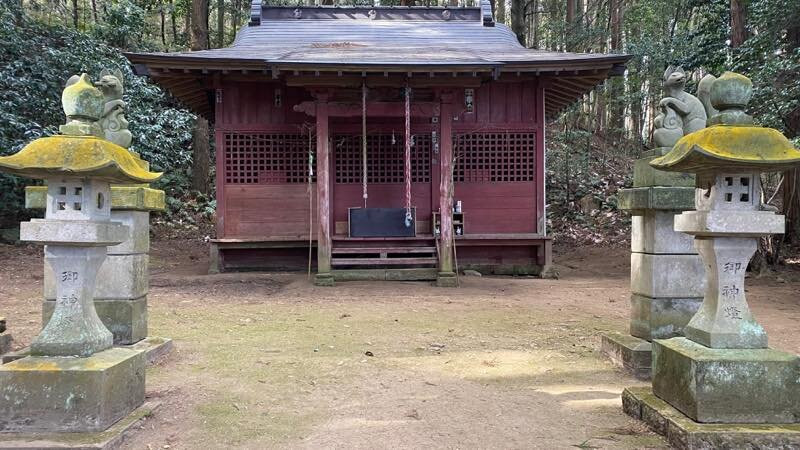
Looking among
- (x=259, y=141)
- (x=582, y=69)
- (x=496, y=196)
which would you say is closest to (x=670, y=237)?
(x=582, y=69)

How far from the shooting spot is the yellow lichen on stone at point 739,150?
11.3 feet

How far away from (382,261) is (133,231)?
235 inches

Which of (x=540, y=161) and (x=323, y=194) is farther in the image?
(x=540, y=161)

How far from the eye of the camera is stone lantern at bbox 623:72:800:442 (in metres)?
3.44

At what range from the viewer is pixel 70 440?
338 centimetres

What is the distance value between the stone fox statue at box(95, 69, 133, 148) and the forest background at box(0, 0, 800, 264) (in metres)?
8.47

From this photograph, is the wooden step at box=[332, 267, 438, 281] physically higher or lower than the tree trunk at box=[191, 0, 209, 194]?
lower

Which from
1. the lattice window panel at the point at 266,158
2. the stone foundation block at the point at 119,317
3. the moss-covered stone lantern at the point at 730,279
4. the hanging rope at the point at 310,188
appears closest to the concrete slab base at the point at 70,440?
the stone foundation block at the point at 119,317

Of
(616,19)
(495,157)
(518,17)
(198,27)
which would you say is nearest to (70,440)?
(495,157)

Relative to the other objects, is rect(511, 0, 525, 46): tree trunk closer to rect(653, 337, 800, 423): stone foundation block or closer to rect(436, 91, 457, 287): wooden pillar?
rect(436, 91, 457, 287): wooden pillar


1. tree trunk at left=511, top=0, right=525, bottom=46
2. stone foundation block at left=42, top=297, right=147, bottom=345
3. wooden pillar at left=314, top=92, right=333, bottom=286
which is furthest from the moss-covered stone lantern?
tree trunk at left=511, top=0, right=525, bottom=46

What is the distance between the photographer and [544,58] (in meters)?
10.8

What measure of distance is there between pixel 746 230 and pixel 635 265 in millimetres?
1896

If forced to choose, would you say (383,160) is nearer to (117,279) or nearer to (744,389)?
(117,279)
